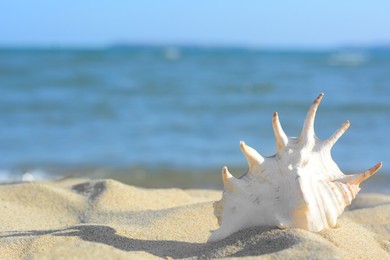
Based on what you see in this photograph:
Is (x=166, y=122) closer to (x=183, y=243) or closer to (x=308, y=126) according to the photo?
(x=183, y=243)

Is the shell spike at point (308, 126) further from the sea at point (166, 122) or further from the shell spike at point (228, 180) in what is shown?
the sea at point (166, 122)

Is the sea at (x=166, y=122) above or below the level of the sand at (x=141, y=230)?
above

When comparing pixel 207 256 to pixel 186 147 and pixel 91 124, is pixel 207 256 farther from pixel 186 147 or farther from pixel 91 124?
pixel 91 124

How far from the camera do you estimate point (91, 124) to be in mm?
9398

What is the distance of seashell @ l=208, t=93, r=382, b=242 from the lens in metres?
2.41

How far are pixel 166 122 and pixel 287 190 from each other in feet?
23.3

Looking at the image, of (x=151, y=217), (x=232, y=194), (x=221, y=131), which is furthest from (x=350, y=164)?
(x=232, y=194)

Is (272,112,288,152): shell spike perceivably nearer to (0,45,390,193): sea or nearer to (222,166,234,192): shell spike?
(222,166,234,192): shell spike

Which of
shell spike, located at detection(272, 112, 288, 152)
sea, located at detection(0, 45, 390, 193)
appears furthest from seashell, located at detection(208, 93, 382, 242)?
sea, located at detection(0, 45, 390, 193)

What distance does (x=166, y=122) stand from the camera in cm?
945

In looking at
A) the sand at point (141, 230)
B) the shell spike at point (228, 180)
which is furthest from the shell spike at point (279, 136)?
the sand at point (141, 230)

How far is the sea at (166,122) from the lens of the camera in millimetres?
6449

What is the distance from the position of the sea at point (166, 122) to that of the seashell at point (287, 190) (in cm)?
304

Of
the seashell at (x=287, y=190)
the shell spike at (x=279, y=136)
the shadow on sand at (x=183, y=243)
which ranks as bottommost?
the shadow on sand at (x=183, y=243)
